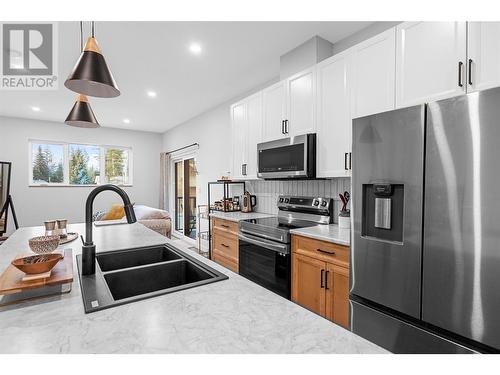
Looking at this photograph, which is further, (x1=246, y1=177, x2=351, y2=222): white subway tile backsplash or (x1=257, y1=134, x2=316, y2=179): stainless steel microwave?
(x1=246, y1=177, x2=351, y2=222): white subway tile backsplash

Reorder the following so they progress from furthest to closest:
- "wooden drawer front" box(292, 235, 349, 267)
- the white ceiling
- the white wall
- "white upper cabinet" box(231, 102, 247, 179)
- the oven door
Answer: the white wall < "white upper cabinet" box(231, 102, 247, 179) < the white ceiling < the oven door < "wooden drawer front" box(292, 235, 349, 267)

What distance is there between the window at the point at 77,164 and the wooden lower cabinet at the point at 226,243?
163 inches

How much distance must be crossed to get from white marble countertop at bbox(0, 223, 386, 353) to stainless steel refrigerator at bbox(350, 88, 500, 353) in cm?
89

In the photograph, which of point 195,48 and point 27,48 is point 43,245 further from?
point 27,48

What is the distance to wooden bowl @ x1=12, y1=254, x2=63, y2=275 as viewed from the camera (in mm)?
919

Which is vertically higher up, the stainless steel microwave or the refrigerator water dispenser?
the stainless steel microwave

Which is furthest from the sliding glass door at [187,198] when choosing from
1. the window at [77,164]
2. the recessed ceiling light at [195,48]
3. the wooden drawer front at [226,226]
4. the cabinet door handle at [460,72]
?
the cabinet door handle at [460,72]

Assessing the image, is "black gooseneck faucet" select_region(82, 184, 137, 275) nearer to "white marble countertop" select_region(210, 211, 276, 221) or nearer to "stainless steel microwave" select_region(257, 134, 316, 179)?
"stainless steel microwave" select_region(257, 134, 316, 179)

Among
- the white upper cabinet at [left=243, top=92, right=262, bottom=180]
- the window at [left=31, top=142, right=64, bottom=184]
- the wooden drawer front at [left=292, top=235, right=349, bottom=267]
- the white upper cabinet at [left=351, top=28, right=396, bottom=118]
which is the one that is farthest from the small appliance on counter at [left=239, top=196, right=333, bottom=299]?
the window at [left=31, top=142, right=64, bottom=184]

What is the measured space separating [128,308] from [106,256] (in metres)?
0.76

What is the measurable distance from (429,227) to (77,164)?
6.72m

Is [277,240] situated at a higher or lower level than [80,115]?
lower

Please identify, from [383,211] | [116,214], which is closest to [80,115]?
[383,211]

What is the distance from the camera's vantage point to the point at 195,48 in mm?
2670
